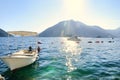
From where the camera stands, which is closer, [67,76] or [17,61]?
[67,76]

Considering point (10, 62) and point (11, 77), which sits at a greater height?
point (10, 62)

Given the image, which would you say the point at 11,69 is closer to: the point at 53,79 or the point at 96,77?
the point at 53,79

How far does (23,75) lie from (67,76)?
618 centimetres

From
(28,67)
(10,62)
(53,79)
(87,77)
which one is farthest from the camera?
(28,67)

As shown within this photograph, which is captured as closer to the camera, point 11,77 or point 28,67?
point 11,77

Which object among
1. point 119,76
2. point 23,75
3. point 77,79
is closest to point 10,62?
point 23,75

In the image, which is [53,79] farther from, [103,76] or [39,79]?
[103,76]

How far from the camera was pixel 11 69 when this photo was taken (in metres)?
27.3

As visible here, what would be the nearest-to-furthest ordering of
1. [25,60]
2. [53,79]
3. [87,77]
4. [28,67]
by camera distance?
[53,79] < [87,77] < [25,60] < [28,67]

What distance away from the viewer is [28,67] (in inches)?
1225

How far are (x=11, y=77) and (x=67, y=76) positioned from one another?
753cm

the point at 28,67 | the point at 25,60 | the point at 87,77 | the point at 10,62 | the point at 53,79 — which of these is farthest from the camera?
the point at 28,67

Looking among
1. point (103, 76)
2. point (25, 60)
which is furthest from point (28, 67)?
point (103, 76)

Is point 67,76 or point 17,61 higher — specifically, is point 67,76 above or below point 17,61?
below
